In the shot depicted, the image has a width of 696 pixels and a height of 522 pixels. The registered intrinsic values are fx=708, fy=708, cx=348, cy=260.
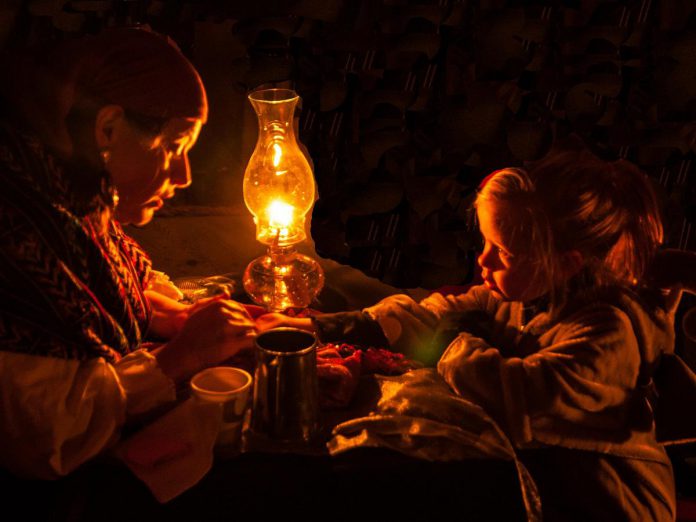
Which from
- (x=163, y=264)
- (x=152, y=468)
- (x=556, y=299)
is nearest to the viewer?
(x=152, y=468)

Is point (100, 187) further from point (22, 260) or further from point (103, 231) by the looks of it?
point (22, 260)

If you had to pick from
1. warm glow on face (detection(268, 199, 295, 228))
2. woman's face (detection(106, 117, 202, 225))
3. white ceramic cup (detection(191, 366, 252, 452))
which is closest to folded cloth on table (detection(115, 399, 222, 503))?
white ceramic cup (detection(191, 366, 252, 452))

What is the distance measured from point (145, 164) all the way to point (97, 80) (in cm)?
18

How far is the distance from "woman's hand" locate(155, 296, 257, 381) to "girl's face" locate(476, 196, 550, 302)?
0.51 meters

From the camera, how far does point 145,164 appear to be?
1375mm

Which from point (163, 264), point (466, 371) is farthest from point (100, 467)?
point (163, 264)

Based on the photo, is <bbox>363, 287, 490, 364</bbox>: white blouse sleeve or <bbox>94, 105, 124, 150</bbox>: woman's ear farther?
<bbox>363, 287, 490, 364</bbox>: white blouse sleeve

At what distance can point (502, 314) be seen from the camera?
165 centimetres

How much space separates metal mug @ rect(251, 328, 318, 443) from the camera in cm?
119

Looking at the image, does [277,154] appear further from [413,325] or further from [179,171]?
[413,325]

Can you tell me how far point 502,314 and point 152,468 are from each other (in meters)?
0.87

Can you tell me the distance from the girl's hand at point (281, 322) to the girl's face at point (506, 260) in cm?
41

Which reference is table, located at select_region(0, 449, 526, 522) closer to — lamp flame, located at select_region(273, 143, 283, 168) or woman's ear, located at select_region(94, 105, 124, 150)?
woman's ear, located at select_region(94, 105, 124, 150)

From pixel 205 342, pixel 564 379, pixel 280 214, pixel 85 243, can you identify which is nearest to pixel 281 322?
pixel 205 342
